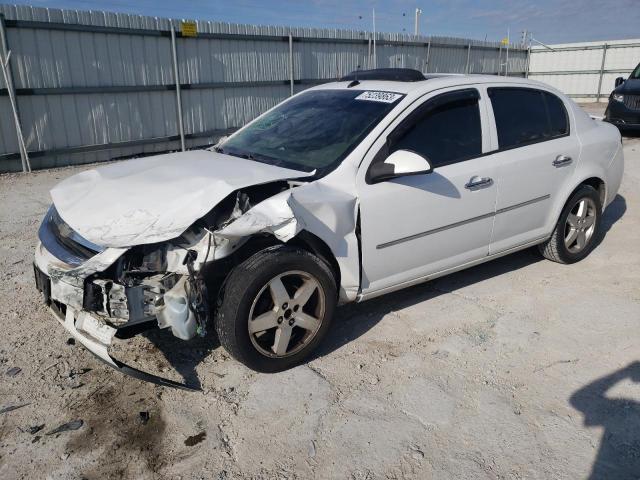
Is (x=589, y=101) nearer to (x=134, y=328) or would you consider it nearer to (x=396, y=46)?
(x=396, y=46)

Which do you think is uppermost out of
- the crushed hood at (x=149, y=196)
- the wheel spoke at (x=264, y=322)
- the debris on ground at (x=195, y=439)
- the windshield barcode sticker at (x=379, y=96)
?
the windshield barcode sticker at (x=379, y=96)

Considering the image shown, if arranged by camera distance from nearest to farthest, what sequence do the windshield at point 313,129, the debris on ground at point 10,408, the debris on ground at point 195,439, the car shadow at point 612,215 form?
1. the debris on ground at point 195,439
2. the debris on ground at point 10,408
3. the windshield at point 313,129
4. the car shadow at point 612,215

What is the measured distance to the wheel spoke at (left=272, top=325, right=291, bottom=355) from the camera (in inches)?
121

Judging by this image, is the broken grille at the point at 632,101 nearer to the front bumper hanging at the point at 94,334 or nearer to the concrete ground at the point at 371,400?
the concrete ground at the point at 371,400

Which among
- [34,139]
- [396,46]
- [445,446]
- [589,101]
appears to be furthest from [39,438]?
[589,101]

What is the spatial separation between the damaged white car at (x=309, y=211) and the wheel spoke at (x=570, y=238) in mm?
265

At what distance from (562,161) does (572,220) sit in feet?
2.18

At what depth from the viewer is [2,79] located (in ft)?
27.9

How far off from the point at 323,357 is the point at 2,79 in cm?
802

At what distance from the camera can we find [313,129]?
12.4 ft

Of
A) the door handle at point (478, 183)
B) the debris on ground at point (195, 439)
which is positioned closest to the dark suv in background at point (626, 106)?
the door handle at point (478, 183)

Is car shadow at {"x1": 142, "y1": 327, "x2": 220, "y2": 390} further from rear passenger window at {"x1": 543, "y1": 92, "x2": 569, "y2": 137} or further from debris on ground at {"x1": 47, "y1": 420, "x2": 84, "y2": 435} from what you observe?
rear passenger window at {"x1": 543, "y1": 92, "x2": 569, "y2": 137}

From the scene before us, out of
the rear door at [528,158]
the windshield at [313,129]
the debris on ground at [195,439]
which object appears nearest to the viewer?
the debris on ground at [195,439]

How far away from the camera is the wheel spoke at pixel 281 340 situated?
10.1ft
